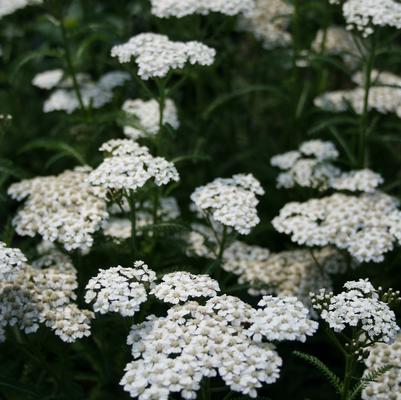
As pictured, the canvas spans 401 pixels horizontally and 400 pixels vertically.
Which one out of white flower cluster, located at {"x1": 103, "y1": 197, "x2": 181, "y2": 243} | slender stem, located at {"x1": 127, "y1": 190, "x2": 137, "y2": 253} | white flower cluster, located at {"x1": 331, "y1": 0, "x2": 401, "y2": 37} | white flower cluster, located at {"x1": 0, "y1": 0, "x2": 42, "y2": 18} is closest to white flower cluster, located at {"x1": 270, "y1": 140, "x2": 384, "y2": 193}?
white flower cluster, located at {"x1": 103, "y1": 197, "x2": 181, "y2": 243}

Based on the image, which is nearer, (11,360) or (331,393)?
(11,360)

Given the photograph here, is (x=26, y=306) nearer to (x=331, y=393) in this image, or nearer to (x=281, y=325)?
(x=281, y=325)

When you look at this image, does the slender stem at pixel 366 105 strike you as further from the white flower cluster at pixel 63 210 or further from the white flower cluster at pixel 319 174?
the white flower cluster at pixel 63 210

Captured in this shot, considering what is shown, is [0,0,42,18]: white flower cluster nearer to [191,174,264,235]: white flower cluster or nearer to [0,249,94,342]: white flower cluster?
[191,174,264,235]: white flower cluster

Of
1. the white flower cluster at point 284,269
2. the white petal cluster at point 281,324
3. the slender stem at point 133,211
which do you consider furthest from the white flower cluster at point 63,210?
the white petal cluster at point 281,324

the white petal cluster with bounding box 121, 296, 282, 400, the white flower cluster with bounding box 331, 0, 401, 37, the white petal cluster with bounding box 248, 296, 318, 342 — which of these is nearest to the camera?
the white petal cluster with bounding box 121, 296, 282, 400

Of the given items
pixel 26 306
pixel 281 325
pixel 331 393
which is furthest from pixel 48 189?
pixel 331 393
